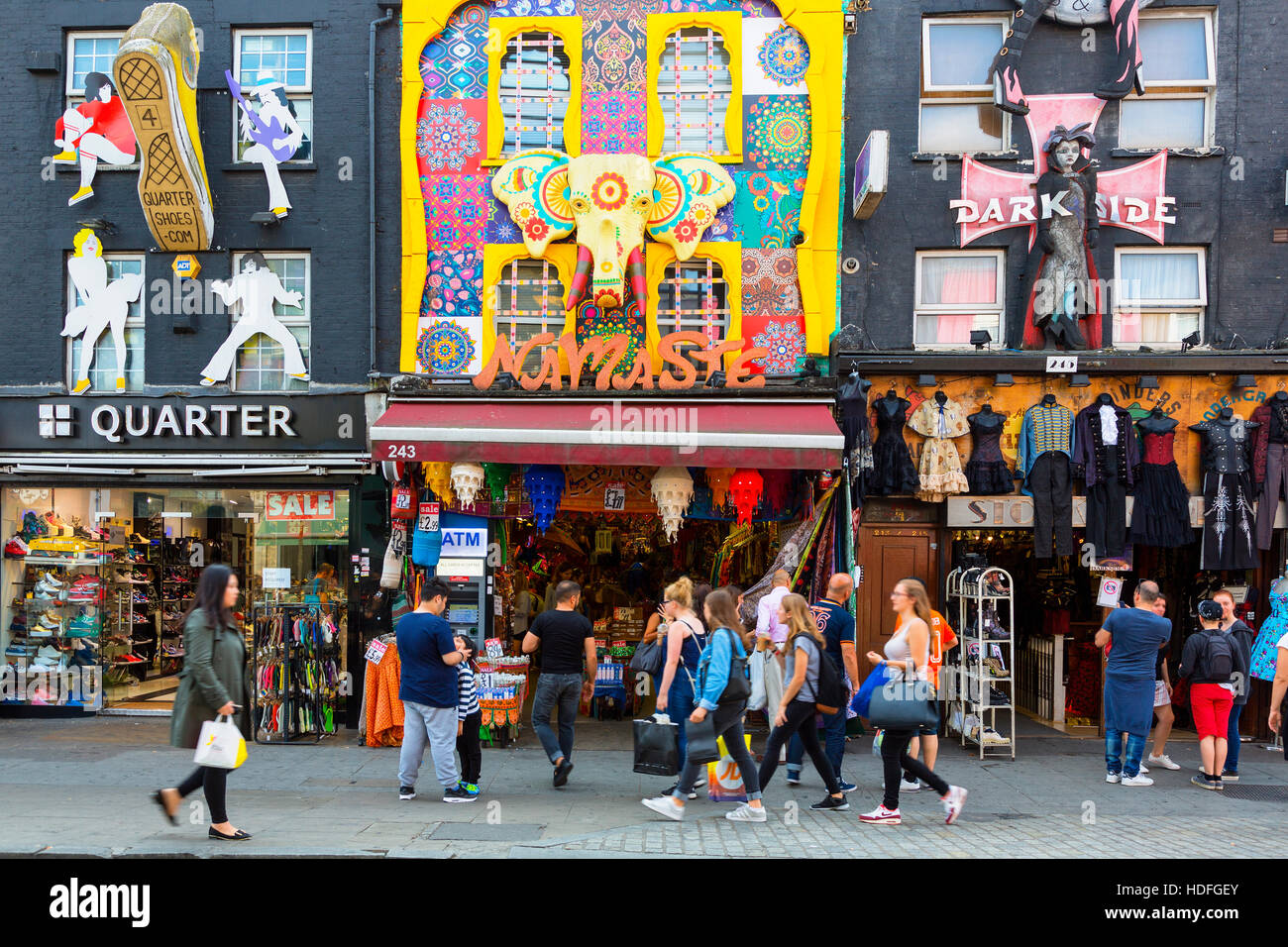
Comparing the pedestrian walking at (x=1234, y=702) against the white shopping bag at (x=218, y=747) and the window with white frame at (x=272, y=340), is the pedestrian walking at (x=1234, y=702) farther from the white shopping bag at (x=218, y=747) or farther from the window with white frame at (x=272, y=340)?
the window with white frame at (x=272, y=340)

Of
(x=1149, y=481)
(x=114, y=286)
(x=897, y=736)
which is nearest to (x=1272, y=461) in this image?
(x=1149, y=481)

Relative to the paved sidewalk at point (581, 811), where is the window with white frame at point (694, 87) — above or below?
above

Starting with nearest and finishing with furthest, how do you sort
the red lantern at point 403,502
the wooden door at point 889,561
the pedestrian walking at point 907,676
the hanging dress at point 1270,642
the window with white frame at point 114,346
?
1. the pedestrian walking at point 907,676
2. the hanging dress at point 1270,642
3. the red lantern at point 403,502
4. the wooden door at point 889,561
5. the window with white frame at point 114,346

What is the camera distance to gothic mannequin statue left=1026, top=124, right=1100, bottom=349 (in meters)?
10.9

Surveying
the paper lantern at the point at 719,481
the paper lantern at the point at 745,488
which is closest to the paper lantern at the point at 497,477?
the paper lantern at the point at 719,481

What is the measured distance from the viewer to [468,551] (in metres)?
11.0

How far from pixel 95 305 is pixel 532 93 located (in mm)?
6390

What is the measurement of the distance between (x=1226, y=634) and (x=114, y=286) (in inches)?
540

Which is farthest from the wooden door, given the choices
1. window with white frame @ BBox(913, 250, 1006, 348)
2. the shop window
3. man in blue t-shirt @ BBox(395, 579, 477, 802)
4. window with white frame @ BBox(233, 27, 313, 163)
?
window with white frame @ BBox(233, 27, 313, 163)

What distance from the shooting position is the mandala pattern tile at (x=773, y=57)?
444 inches

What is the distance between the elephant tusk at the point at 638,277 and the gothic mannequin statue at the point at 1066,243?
480 centimetres

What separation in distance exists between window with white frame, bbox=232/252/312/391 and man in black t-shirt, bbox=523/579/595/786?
224 inches

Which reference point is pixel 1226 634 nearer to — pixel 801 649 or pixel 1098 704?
pixel 1098 704

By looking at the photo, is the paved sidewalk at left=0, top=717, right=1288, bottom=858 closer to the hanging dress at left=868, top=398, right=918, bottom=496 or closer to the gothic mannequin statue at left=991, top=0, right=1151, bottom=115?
the hanging dress at left=868, top=398, right=918, bottom=496
